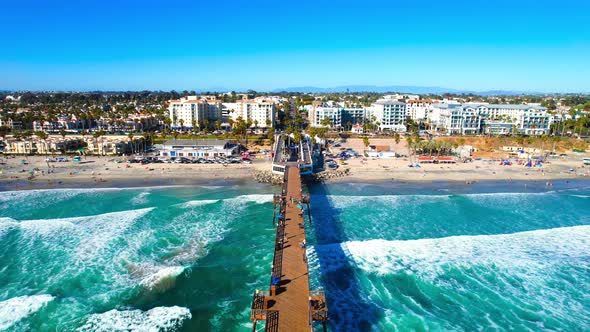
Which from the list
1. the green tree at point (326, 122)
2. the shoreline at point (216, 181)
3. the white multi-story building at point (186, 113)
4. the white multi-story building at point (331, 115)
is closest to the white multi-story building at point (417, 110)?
the white multi-story building at point (331, 115)

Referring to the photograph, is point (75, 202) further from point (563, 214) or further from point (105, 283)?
point (563, 214)

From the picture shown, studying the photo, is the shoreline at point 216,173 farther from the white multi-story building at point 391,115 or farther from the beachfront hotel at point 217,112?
the white multi-story building at point 391,115

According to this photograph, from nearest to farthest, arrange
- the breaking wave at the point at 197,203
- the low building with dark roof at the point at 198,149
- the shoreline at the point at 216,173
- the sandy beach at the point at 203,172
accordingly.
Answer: the breaking wave at the point at 197,203 → the shoreline at the point at 216,173 → the sandy beach at the point at 203,172 → the low building with dark roof at the point at 198,149

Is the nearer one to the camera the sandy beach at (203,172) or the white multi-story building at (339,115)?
the sandy beach at (203,172)

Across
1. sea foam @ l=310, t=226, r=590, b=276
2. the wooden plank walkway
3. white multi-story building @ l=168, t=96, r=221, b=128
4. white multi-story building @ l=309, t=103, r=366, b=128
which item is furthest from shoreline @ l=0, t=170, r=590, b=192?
white multi-story building @ l=309, t=103, r=366, b=128

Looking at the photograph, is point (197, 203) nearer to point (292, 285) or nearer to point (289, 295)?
point (292, 285)
